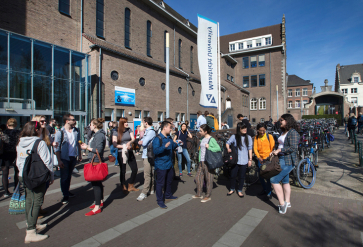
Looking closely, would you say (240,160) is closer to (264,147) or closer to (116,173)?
(264,147)

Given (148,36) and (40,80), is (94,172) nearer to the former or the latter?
(40,80)

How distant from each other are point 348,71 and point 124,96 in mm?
76941

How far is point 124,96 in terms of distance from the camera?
18.2 metres

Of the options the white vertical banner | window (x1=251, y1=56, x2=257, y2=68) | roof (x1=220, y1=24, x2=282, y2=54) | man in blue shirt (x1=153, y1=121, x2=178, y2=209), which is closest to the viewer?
man in blue shirt (x1=153, y1=121, x2=178, y2=209)

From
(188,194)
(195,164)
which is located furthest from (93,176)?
(195,164)

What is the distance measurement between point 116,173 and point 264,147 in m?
5.44

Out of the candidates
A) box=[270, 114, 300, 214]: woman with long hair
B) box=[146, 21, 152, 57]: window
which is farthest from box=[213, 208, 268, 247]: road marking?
box=[146, 21, 152, 57]: window

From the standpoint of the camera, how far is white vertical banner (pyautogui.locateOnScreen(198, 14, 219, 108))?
11398mm

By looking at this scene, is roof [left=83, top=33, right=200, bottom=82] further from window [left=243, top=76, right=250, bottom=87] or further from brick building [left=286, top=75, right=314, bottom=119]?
brick building [left=286, top=75, right=314, bottom=119]

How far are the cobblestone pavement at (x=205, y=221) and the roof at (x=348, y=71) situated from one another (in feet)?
254

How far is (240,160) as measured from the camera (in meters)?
5.24

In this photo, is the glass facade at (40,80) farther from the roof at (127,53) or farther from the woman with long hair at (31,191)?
the woman with long hair at (31,191)

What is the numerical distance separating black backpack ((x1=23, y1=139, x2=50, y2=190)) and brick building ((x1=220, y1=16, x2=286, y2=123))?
38861mm

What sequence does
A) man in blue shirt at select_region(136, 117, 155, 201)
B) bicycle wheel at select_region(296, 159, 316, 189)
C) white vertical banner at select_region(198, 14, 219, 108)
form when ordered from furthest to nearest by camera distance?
white vertical banner at select_region(198, 14, 219, 108)
bicycle wheel at select_region(296, 159, 316, 189)
man in blue shirt at select_region(136, 117, 155, 201)
